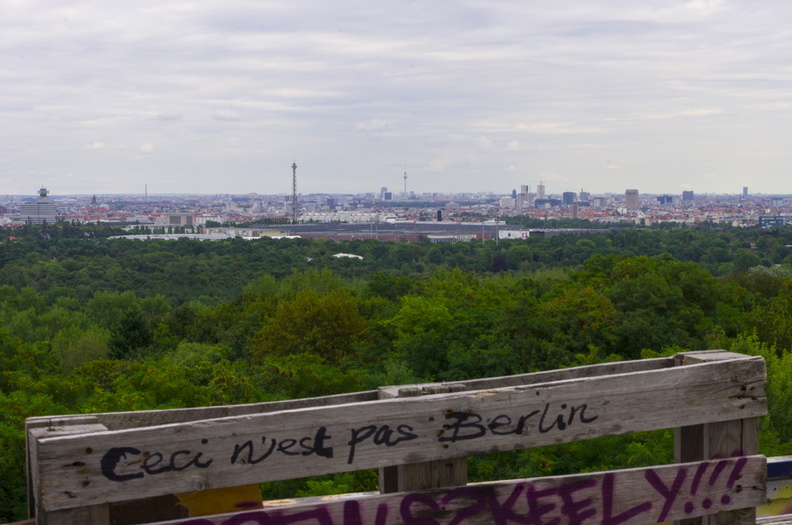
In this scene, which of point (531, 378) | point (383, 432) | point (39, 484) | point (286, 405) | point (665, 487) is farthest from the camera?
point (531, 378)

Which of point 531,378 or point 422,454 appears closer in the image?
point 422,454

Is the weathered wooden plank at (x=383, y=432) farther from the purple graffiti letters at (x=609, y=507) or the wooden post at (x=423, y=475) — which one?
the purple graffiti letters at (x=609, y=507)

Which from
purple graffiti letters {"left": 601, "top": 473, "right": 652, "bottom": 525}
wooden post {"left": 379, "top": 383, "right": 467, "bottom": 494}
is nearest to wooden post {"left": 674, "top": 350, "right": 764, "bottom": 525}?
purple graffiti letters {"left": 601, "top": 473, "right": 652, "bottom": 525}

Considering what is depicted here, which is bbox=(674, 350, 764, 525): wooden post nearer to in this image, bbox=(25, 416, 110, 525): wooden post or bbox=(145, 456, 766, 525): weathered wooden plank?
bbox=(145, 456, 766, 525): weathered wooden plank

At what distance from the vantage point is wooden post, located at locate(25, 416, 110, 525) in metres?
2.71

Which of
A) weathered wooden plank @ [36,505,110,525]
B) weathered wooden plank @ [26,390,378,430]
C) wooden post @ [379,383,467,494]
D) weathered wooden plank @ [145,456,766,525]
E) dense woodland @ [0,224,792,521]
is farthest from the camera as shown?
dense woodland @ [0,224,792,521]

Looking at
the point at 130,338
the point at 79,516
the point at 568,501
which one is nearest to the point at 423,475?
the point at 568,501

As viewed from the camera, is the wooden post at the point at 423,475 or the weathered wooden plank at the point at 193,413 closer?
the wooden post at the point at 423,475

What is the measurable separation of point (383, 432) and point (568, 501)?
77 centimetres

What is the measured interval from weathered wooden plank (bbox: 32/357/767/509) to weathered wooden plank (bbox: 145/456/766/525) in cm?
13

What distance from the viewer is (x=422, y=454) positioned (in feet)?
10.1

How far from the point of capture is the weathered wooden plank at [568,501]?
299 centimetres

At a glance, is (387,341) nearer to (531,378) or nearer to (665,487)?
(531,378)

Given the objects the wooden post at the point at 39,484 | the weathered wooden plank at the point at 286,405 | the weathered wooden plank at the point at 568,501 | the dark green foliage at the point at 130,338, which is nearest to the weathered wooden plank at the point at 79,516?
the wooden post at the point at 39,484
